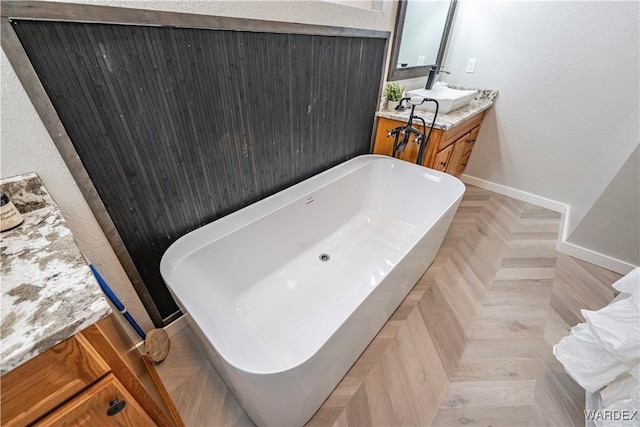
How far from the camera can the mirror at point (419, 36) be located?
5.98ft

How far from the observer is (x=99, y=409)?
0.51m

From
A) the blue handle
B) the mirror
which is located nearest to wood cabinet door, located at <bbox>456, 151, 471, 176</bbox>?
the mirror

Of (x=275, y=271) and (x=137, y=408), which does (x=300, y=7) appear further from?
(x=137, y=408)

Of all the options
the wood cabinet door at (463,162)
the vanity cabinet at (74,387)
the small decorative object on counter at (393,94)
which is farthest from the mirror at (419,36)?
the vanity cabinet at (74,387)

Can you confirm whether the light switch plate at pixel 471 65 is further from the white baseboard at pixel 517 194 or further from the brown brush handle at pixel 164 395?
the brown brush handle at pixel 164 395

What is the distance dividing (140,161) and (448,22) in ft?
8.86

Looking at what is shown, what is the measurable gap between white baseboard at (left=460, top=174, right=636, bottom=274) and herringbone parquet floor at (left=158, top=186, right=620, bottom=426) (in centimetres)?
6

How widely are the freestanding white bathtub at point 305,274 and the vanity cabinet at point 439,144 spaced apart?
147 millimetres

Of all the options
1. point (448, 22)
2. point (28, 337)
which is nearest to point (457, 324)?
point (28, 337)

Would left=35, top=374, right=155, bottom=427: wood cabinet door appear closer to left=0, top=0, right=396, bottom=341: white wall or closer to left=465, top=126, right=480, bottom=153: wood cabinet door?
left=0, top=0, right=396, bottom=341: white wall

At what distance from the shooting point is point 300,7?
3.95 feet

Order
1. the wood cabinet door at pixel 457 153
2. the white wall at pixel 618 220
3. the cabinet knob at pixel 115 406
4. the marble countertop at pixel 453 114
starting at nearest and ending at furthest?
the cabinet knob at pixel 115 406
the white wall at pixel 618 220
the marble countertop at pixel 453 114
the wood cabinet door at pixel 457 153

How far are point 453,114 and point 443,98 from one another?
17 cm

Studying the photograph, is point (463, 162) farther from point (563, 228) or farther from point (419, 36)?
point (419, 36)
